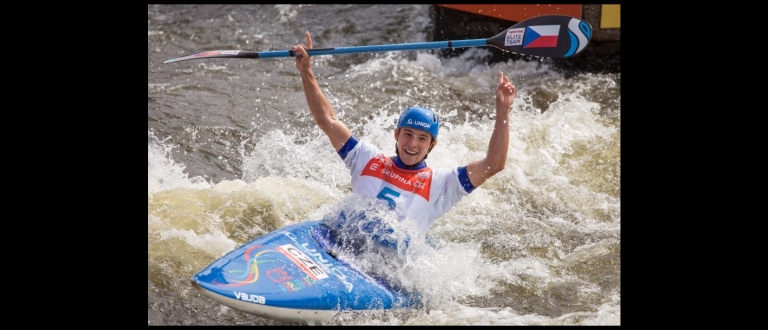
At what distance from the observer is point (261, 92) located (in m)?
9.29

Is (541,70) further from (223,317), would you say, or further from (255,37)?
(223,317)

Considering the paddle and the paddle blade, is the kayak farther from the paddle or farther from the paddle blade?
the paddle blade

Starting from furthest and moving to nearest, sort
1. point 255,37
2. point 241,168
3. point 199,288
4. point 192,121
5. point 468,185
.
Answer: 1. point 255,37
2. point 192,121
3. point 241,168
4. point 468,185
5. point 199,288

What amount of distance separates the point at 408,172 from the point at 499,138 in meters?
0.64

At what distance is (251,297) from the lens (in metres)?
4.28

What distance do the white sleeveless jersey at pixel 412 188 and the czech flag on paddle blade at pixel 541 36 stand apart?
969 mm

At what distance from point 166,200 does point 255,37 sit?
6040 millimetres

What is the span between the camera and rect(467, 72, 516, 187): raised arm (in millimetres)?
4617

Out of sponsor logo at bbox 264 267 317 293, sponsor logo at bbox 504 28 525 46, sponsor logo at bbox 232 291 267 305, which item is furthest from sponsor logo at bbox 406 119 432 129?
sponsor logo at bbox 232 291 267 305

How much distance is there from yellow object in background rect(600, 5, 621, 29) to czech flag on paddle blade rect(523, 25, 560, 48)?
4656 mm

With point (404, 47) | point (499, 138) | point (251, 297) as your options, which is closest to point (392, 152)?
point (404, 47)

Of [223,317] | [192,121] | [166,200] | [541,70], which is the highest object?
[541,70]

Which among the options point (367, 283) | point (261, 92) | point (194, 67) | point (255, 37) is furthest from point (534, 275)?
point (255, 37)

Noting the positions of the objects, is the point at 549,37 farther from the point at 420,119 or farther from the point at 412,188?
the point at 412,188
